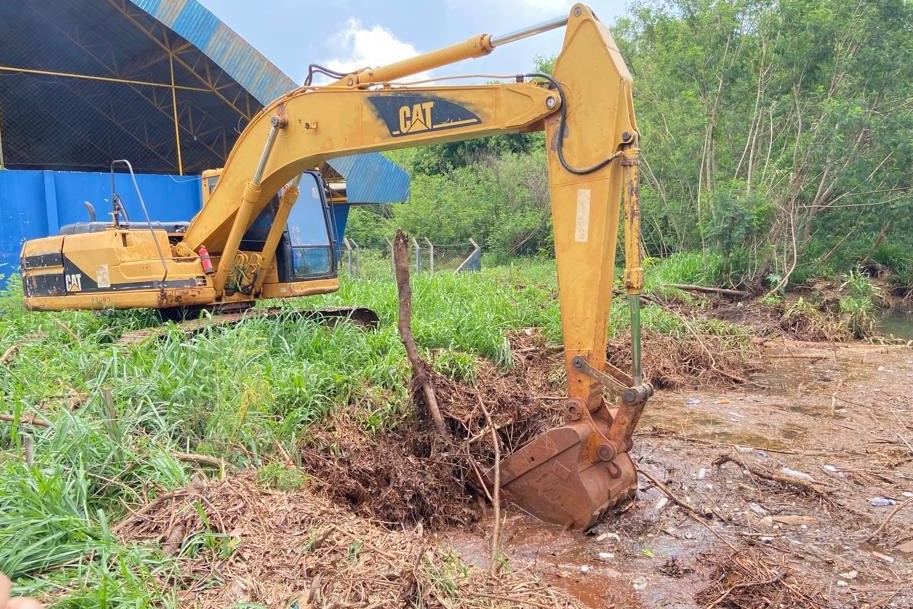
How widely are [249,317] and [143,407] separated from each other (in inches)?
81.7

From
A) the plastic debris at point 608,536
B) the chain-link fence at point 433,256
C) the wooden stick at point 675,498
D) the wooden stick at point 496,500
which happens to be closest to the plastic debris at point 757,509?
the wooden stick at point 675,498

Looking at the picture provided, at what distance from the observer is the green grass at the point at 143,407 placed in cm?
262

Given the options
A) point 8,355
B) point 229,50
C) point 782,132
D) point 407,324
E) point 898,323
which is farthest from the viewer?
point 782,132

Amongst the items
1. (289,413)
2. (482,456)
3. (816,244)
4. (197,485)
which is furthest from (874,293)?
(197,485)

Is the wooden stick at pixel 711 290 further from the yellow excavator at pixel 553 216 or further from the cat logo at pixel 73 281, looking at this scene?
the cat logo at pixel 73 281

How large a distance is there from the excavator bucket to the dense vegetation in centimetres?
1067

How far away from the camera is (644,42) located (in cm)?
1788

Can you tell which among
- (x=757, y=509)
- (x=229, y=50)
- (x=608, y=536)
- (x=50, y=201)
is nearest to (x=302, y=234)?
(x=608, y=536)

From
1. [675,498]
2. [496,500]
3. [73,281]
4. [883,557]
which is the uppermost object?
[73,281]

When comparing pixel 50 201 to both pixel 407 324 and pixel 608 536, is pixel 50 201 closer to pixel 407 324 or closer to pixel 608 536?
pixel 407 324

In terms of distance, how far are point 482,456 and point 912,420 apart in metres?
4.37

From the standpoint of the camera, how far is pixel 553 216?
408 centimetres

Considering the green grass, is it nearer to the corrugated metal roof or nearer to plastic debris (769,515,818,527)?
plastic debris (769,515,818,527)

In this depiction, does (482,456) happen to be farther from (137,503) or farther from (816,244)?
(816,244)
